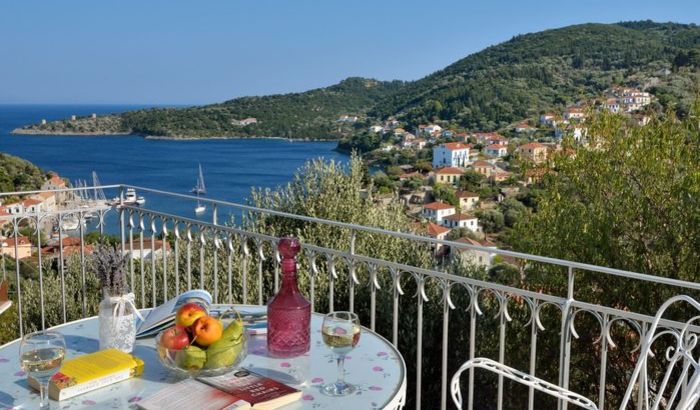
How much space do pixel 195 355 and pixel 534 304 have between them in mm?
1229

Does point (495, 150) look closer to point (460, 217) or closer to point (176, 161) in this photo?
point (460, 217)

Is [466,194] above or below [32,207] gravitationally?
below

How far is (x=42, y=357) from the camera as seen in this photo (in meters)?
1.47

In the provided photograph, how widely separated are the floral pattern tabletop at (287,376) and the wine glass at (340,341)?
0.03 meters

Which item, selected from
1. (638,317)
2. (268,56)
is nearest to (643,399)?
(638,317)

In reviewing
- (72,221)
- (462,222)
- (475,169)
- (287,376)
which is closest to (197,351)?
(287,376)

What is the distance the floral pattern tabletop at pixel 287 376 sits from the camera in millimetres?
1509

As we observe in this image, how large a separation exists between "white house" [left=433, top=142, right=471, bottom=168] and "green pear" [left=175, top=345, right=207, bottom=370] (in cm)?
2675

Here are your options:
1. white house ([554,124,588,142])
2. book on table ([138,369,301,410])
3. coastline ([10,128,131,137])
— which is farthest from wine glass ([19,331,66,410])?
coastline ([10,128,131,137])

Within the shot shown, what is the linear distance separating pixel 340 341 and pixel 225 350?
29 centimetres

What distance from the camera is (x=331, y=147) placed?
45000 millimetres

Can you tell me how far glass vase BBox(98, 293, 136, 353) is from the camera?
5.87 feet

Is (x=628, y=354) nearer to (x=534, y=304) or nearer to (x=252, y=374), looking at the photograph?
(x=534, y=304)

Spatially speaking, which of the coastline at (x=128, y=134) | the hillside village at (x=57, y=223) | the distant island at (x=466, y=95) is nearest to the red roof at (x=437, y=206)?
the hillside village at (x=57, y=223)
